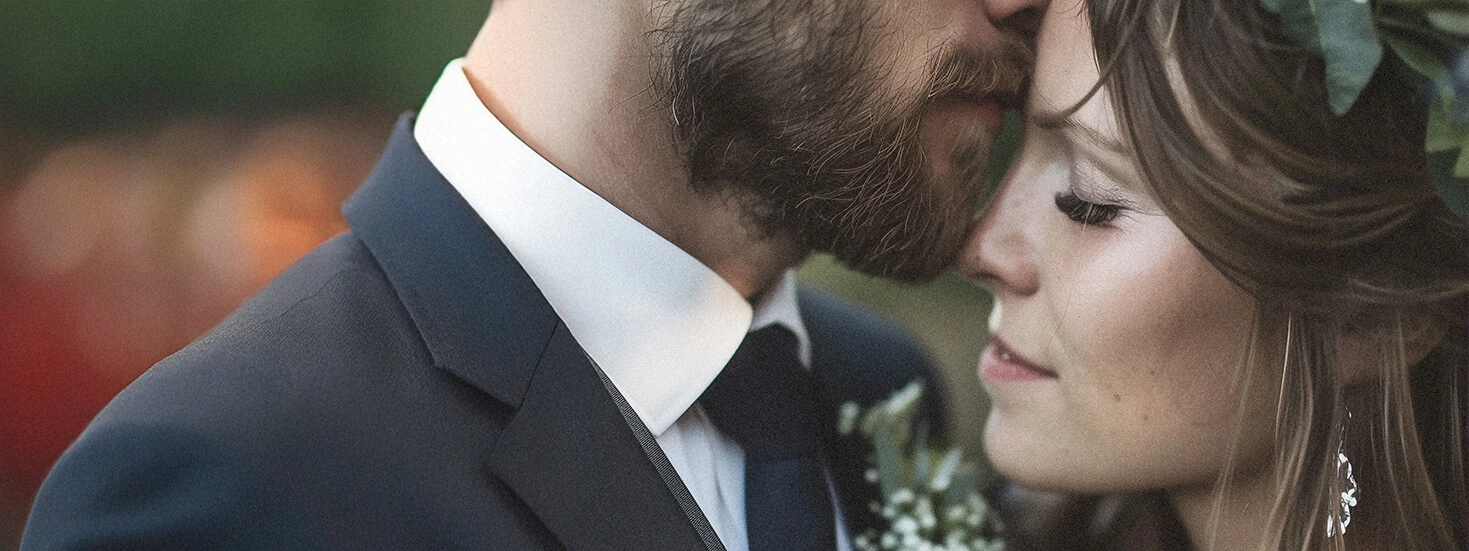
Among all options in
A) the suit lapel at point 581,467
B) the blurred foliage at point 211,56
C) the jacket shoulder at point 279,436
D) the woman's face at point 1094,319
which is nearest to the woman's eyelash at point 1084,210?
the woman's face at point 1094,319

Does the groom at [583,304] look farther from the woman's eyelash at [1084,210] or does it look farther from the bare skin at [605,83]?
the woman's eyelash at [1084,210]

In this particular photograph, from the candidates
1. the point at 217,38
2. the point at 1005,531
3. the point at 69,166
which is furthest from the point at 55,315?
the point at 1005,531

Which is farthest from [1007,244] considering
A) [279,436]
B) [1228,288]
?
[279,436]

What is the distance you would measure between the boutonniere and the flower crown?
2.59 ft

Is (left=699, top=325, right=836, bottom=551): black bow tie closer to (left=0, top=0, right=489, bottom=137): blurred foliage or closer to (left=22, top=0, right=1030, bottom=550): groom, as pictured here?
(left=22, top=0, right=1030, bottom=550): groom

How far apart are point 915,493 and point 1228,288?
22.7 inches

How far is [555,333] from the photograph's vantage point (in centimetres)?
134

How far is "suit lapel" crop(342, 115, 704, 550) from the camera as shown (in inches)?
49.2

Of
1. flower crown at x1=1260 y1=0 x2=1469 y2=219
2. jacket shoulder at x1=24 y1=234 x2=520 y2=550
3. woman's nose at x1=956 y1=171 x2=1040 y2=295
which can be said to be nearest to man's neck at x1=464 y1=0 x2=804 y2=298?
jacket shoulder at x1=24 y1=234 x2=520 y2=550

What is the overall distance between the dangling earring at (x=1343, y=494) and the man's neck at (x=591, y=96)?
33.7 inches

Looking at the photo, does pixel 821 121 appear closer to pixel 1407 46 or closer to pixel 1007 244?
pixel 1007 244

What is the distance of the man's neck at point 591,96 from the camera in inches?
57.2

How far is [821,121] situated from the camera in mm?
1474

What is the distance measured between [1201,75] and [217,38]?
180 centimetres
